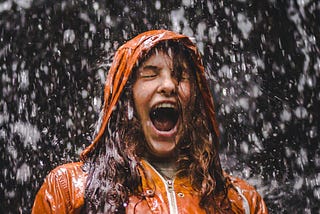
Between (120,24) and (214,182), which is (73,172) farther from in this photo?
(120,24)

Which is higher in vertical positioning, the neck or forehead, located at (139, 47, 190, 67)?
forehead, located at (139, 47, 190, 67)

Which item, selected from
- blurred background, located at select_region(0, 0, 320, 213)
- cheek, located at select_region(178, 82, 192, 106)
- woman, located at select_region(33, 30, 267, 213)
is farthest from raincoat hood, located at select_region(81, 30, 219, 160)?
blurred background, located at select_region(0, 0, 320, 213)

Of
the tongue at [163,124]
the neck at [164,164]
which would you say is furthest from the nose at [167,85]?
→ the neck at [164,164]

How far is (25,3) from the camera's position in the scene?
200 inches

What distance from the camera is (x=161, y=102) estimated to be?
226 cm

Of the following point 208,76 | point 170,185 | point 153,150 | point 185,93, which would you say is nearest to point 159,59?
point 185,93

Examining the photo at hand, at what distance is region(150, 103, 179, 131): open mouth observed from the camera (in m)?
2.29

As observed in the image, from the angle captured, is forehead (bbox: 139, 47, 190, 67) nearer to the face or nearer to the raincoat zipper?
the face

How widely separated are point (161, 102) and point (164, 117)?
0.25 ft

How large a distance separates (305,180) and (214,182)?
2.60 metres

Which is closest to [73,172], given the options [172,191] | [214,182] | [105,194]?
[105,194]

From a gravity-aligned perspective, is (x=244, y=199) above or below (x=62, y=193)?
below

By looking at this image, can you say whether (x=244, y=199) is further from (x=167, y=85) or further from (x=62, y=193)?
(x=62, y=193)

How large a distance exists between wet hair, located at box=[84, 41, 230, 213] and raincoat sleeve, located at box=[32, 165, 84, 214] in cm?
4
